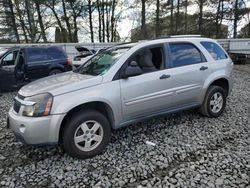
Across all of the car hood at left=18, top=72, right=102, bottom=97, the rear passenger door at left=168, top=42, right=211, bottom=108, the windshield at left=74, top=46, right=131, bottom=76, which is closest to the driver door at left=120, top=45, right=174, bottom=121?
the rear passenger door at left=168, top=42, right=211, bottom=108

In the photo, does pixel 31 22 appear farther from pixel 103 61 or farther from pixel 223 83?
pixel 223 83

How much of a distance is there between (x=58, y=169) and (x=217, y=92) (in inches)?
140

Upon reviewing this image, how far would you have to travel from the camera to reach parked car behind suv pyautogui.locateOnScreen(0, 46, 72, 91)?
752 centimetres

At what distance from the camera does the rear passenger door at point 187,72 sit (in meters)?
4.07

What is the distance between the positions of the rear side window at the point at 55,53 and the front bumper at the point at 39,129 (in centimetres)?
598

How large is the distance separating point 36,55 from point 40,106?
5842mm

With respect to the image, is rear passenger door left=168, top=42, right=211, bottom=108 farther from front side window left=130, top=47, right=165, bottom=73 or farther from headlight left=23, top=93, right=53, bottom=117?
headlight left=23, top=93, right=53, bottom=117

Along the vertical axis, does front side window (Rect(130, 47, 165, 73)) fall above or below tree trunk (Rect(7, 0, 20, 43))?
below

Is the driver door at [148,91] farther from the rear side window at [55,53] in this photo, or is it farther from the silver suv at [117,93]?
the rear side window at [55,53]

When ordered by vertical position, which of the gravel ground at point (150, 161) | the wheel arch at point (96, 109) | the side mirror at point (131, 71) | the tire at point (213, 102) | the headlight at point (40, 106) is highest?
the side mirror at point (131, 71)

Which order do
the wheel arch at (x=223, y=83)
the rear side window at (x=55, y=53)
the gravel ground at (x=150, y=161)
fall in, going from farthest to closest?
the rear side window at (x=55, y=53) → the wheel arch at (x=223, y=83) → the gravel ground at (x=150, y=161)

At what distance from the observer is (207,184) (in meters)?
2.70

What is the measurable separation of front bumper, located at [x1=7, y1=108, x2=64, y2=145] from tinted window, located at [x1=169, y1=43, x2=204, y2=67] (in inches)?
93.0

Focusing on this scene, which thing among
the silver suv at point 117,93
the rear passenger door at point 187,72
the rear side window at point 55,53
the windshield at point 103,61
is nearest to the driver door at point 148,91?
the silver suv at point 117,93
